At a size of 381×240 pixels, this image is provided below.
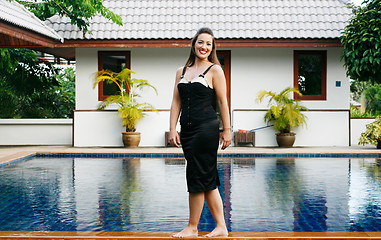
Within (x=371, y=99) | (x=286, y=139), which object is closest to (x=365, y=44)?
(x=286, y=139)

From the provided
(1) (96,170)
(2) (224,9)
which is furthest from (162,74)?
(1) (96,170)

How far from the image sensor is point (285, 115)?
1444 cm

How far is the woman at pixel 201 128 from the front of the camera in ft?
13.5

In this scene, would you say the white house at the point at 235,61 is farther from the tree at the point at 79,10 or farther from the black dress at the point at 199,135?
the black dress at the point at 199,135

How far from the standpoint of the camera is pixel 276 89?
1565 centimetres

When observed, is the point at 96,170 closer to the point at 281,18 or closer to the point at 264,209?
the point at 264,209

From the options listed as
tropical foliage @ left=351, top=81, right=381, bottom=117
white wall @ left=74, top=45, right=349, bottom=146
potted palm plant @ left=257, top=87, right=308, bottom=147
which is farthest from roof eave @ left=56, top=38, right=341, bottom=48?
tropical foliage @ left=351, top=81, right=381, bottom=117

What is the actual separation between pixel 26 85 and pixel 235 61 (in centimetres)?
687

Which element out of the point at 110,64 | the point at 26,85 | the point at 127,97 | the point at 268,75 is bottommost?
the point at 127,97

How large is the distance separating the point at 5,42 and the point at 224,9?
270 inches

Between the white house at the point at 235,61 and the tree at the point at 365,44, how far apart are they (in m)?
1.15

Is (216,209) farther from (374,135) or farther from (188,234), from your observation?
(374,135)

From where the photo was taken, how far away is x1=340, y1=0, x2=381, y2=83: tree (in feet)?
43.8

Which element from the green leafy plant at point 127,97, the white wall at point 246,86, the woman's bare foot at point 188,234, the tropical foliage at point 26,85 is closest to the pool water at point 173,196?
the woman's bare foot at point 188,234
